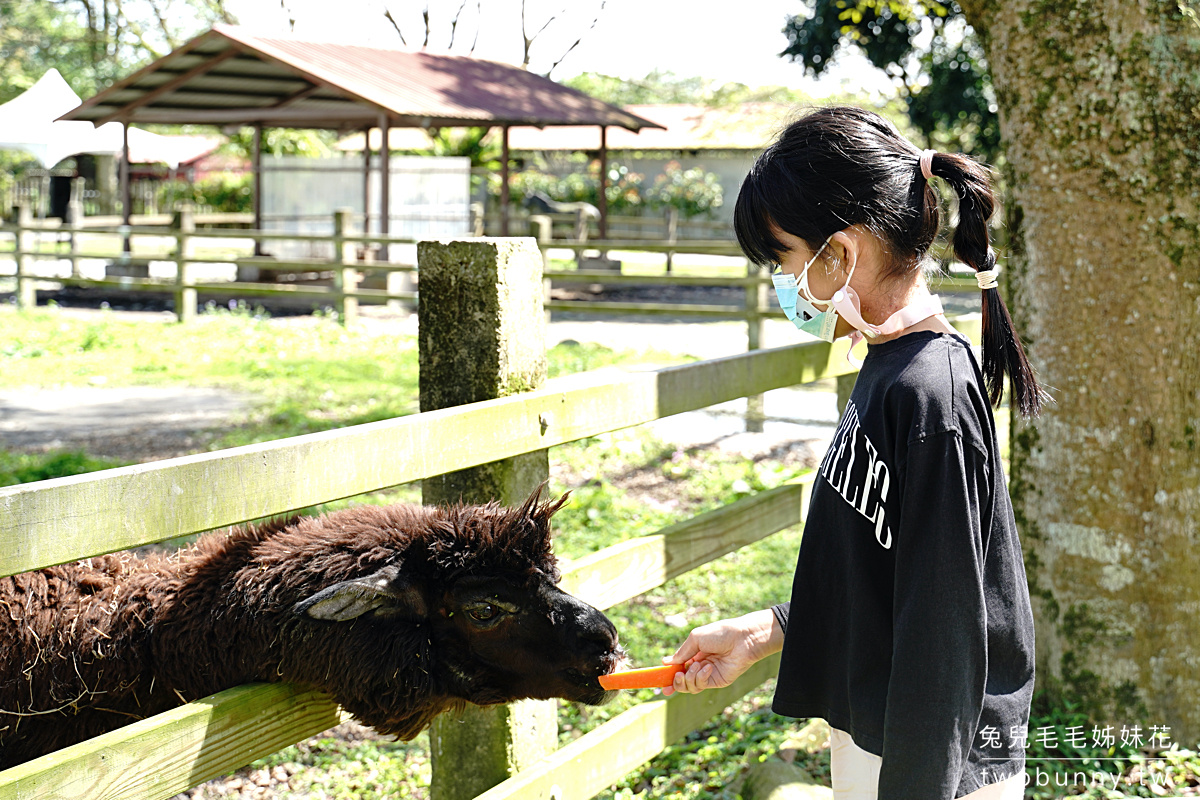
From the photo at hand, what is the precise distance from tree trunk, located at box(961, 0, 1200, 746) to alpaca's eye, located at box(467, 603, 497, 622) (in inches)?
98.3

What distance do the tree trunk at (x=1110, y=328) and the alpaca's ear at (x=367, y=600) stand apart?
8.68ft

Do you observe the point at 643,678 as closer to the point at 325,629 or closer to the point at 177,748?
the point at 325,629

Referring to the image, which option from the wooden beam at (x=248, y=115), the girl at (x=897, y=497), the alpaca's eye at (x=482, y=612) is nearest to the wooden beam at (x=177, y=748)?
the alpaca's eye at (x=482, y=612)

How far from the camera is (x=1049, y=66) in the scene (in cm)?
363

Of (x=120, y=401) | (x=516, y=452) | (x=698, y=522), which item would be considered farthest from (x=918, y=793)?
(x=120, y=401)

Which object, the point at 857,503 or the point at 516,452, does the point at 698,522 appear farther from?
the point at 857,503

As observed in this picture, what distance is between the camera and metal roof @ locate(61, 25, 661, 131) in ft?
57.9

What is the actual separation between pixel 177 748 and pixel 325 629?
0.32 meters

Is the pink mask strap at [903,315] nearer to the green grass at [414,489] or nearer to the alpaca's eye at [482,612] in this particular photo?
the alpaca's eye at [482,612]

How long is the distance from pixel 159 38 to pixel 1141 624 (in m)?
46.1

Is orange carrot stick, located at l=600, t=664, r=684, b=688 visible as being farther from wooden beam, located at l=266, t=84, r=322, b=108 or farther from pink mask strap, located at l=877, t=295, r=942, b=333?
wooden beam, located at l=266, t=84, r=322, b=108

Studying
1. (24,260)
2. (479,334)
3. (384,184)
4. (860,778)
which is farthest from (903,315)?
(384,184)

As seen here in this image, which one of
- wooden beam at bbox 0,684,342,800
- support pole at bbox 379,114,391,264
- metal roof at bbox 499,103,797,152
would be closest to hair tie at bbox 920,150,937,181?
wooden beam at bbox 0,684,342,800

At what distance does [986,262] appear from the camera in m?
1.87
